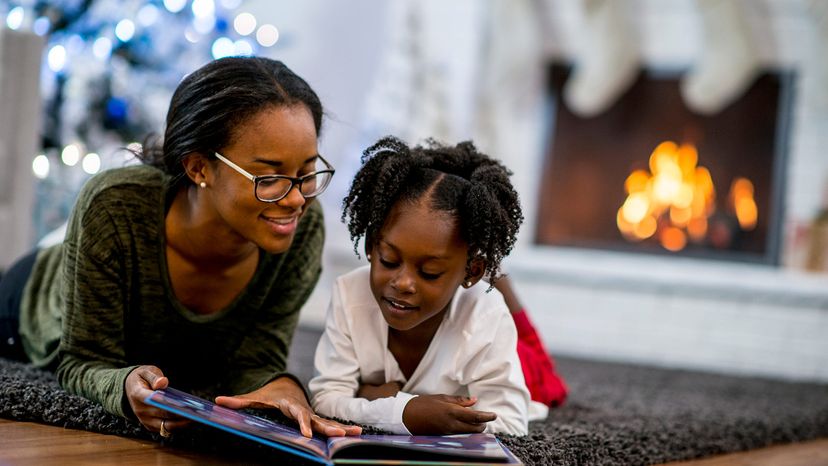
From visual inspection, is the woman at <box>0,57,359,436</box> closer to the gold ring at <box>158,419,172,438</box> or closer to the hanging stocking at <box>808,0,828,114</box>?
the gold ring at <box>158,419,172,438</box>

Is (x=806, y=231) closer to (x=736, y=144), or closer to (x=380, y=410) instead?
(x=736, y=144)

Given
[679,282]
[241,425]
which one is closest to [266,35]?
[679,282]

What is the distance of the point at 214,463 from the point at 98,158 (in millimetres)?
1993

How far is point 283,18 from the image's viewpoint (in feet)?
11.8

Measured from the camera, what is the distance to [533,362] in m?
1.60

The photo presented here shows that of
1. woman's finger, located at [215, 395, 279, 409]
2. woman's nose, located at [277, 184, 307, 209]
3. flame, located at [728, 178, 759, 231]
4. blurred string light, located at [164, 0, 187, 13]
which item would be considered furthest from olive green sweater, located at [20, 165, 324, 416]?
flame, located at [728, 178, 759, 231]

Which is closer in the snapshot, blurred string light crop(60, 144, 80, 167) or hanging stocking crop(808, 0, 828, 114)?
blurred string light crop(60, 144, 80, 167)

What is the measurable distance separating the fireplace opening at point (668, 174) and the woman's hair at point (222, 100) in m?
2.17

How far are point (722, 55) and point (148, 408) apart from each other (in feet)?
8.26

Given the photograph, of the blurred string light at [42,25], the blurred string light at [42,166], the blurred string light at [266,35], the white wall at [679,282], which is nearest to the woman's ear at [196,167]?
the white wall at [679,282]

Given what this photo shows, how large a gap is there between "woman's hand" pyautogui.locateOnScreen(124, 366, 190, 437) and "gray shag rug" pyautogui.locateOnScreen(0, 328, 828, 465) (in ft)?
0.12

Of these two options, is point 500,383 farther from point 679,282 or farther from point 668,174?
point 668,174

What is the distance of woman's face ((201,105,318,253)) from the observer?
4.06 feet

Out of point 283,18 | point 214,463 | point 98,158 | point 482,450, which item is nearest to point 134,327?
point 214,463
